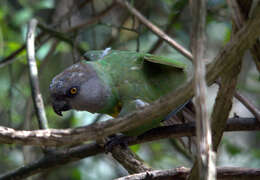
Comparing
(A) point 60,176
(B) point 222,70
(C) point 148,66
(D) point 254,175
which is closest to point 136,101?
(C) point 148,66

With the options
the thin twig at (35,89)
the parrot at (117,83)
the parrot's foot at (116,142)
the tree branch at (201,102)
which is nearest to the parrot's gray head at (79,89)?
the parrot at (117,83)

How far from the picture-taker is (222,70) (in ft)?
3.31

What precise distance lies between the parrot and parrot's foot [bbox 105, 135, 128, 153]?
0.07m

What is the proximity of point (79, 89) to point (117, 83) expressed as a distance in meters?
0.28

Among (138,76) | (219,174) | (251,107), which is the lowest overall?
(219,174)

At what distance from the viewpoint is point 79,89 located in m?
2.27

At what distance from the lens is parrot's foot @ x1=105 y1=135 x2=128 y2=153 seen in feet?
7.22

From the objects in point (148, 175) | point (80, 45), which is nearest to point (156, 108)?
point (148, 175)

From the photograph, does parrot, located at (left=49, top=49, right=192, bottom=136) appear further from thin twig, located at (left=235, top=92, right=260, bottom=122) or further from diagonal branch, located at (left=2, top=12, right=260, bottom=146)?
diagonal branch, located at (left=2, top=12, right=260, bottom=146)

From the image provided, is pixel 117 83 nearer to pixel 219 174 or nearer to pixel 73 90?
pixel 73 90

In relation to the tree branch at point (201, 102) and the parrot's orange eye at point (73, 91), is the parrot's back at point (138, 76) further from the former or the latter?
the tree branch at point (201, 102)

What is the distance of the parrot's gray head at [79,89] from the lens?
222 cm

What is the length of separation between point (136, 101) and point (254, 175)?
36.6 inches

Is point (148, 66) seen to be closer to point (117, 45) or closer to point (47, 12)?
point (117, 45)
